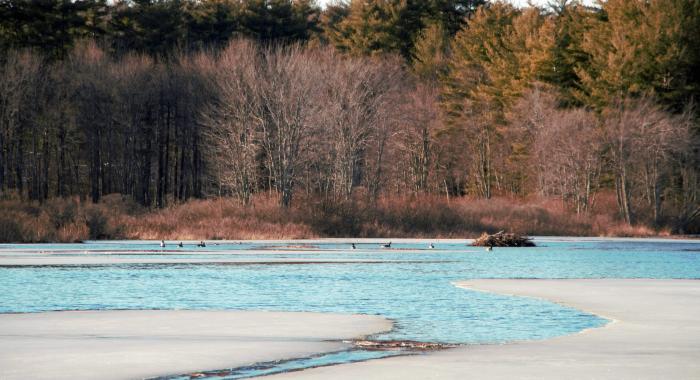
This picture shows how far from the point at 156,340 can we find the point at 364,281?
14.7 m

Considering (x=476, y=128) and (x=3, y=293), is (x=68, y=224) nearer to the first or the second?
(x=3, y=293)

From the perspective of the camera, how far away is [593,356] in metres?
15.9

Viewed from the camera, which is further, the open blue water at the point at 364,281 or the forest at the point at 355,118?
the forest at the point at 355,118

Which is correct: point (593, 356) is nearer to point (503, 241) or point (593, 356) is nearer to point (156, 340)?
point (156, 340)

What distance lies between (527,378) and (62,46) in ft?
269

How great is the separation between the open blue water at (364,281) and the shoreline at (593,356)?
0.96m

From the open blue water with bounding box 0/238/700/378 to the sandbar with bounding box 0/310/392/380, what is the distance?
1.25 meters

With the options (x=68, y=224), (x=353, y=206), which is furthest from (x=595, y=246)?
(x=68, y=224)

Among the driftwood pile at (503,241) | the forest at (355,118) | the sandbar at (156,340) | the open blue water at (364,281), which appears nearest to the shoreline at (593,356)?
the open blue water at (364,281)

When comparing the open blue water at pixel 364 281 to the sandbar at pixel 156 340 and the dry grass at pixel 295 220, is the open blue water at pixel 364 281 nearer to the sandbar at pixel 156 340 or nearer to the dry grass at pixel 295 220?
the sandbar at pixel 156 340

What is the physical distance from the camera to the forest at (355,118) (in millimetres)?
64438

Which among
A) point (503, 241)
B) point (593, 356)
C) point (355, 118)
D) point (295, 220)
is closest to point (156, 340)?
point (593, 356)

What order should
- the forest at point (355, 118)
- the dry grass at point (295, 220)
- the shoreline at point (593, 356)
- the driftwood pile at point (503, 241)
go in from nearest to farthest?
the shoreline at point (593, 356) → the driftwood pile at point (503, 241) → the dry grass at point (295, 220) → the forest at point (355, 118)

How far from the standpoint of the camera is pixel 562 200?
71.7 metres
